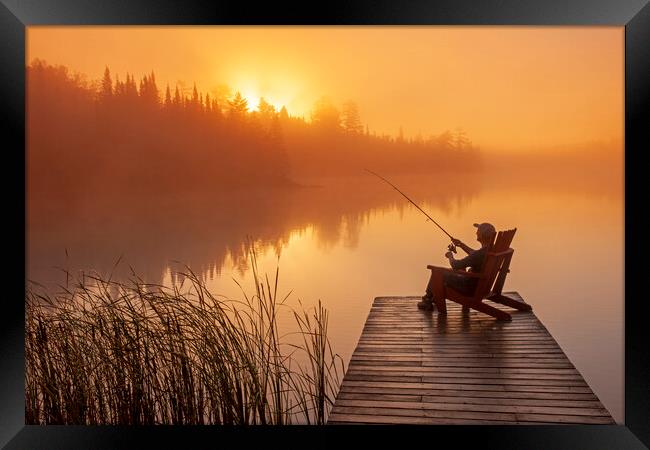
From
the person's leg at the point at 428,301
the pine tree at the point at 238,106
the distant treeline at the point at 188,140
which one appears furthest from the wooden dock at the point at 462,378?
the pine tree at the point at 238,106

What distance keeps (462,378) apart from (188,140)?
16.6ft

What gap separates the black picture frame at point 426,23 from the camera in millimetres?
2988

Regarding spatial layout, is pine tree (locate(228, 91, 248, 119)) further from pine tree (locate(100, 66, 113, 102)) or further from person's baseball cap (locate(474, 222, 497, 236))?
person's baseball cap (locate(474, 222, 497, 236))

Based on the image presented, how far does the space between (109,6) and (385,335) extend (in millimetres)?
2928

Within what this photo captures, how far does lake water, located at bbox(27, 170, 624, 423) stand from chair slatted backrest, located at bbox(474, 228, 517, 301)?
1.35m

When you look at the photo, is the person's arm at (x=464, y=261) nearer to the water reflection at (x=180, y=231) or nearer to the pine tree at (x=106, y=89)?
the water reflection at (x=180, y=231)

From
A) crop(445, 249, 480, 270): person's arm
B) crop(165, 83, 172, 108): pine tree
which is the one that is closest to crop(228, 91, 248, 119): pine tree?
crop(165, 83, 172, 108): pine tree

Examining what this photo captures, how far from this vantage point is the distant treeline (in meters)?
6.60

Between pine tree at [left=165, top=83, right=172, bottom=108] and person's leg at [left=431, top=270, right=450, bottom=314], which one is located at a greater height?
pine tree at [left=165, top=83, right=172, bottom=108]

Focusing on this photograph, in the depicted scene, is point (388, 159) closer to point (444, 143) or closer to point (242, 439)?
point (444, 143)

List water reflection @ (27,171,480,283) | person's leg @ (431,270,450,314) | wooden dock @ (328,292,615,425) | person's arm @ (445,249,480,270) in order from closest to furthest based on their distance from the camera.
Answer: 1. wooden dock @ (328,292,615,425)
2. person's arm @ (445,249,480,270)
3. person's leg @ (431,270,450,314)
4. water reflection @ (27,171,480,283)

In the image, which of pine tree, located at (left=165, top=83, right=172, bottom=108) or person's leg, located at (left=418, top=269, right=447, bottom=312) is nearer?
person's leg, located at (left=418, top=269, right=447, bottom=312)

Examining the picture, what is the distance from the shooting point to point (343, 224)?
929cm

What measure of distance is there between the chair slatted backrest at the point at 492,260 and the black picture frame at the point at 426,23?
1526 millimetres
